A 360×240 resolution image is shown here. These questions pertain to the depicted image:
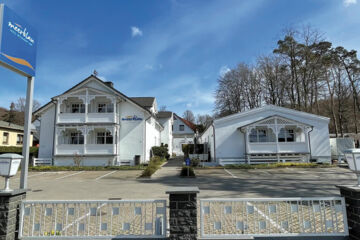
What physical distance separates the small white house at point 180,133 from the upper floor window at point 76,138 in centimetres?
2330

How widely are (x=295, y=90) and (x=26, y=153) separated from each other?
2896cm

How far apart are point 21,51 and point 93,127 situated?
17200mm

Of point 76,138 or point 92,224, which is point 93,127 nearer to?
point 76,138

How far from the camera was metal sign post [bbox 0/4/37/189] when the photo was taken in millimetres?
3943

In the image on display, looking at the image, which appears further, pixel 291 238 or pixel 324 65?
pixel 324 65

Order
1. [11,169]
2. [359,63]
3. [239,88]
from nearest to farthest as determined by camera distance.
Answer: [11,169]
[359,63]
[239,88]

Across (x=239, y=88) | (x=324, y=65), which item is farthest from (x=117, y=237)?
(x=239, y=88)

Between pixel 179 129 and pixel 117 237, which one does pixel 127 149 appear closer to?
pixel 117 237

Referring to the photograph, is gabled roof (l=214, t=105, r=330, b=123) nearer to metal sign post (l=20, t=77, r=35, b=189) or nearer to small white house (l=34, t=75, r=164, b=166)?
small white house (l=34, t=75, r=164, b=166)

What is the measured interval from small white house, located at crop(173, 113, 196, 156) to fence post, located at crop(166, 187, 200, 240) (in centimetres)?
3870

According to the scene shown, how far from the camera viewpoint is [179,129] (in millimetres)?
45156

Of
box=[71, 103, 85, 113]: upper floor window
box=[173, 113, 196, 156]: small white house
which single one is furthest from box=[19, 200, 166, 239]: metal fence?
box=[173, 113, 196, 156]: small white house

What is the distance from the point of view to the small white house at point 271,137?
1875 cm

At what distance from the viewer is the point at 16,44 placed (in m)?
4.21
